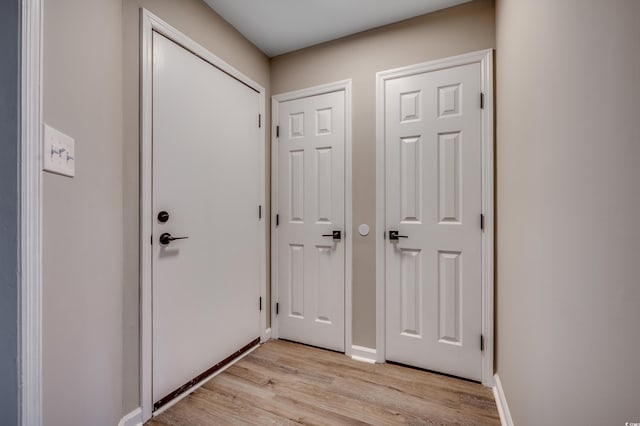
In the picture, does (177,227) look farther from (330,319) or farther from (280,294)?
(330,319)

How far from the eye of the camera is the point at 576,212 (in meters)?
0.72

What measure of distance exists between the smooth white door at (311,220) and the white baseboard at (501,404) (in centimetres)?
103

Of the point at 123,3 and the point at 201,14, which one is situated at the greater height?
the point at 201,14

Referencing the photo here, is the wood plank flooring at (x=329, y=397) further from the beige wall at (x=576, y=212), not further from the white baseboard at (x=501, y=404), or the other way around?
the beige wall at (x=576, y=212)

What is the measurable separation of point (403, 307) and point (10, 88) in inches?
85.6

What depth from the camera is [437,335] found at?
1.90 metres

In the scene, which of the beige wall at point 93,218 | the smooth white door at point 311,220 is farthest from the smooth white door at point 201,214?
the smooth white door at point 311,220

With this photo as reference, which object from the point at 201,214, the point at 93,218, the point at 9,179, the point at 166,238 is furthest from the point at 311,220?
the point at 9,179

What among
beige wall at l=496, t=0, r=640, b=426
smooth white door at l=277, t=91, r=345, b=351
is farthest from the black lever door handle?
beige wall at l=496, t=0, r=640, b=426

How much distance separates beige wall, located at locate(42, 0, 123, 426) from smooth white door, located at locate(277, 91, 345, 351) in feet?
4.14

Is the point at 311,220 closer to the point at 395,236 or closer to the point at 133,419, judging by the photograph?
the point at 395,236

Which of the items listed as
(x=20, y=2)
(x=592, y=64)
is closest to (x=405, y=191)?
(x=592, y=64)

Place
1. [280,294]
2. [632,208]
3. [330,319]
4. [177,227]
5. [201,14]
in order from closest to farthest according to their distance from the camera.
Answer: [632,208] < [177,227] < [201,14] < [330,319] < [280,294]

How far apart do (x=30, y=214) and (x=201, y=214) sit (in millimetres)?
→ 1014
